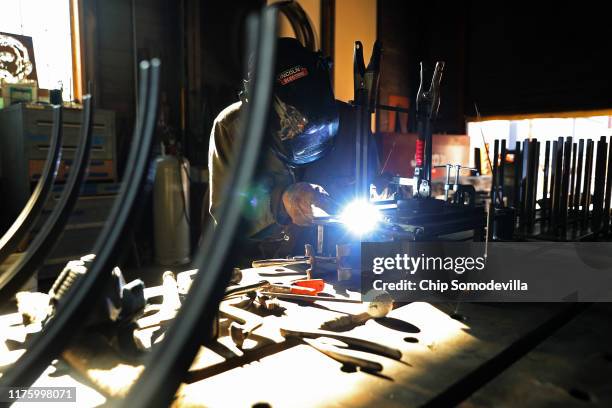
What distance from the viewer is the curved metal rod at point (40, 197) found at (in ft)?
2.96

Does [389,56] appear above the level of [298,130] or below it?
above

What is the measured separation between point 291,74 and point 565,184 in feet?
4.59

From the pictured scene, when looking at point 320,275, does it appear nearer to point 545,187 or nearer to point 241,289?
point 241,289

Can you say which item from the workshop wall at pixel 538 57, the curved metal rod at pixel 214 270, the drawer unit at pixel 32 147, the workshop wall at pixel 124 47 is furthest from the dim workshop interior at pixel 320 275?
the workshop wall at pixel 538 57

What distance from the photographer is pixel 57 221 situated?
2.71 ft

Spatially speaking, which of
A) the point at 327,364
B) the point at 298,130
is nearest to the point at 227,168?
the point at 298,130

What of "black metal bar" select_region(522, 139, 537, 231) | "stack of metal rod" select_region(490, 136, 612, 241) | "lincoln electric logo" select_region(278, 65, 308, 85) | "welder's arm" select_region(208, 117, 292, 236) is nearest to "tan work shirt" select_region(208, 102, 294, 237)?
"welder's arm" select_region(208, 117, 292, 236)

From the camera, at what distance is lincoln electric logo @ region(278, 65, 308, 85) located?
1.58m

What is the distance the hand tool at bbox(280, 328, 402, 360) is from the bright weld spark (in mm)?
412

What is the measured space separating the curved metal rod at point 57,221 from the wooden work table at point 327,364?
7.6 inches

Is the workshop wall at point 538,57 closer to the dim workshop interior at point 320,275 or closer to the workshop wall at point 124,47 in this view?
the dim workshop interior at point 320,275

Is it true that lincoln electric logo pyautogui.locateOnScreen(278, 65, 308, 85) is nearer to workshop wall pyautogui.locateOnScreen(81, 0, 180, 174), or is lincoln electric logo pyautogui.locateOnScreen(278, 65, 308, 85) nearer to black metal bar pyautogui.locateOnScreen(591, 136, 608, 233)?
black metal bar pyautogui.locateOnScreen(591, 136, 608, 233)

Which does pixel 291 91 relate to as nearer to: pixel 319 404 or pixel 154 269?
pixel 319 404

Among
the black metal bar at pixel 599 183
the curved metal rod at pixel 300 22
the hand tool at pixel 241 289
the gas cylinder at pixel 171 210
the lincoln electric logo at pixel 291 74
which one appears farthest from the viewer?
the gas cylinder at pixel 171 210
